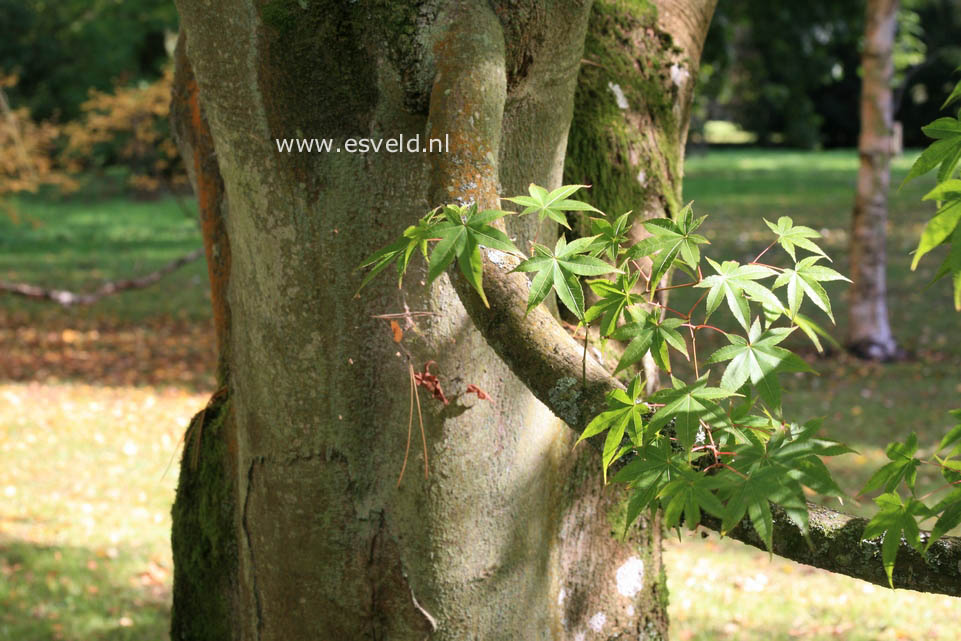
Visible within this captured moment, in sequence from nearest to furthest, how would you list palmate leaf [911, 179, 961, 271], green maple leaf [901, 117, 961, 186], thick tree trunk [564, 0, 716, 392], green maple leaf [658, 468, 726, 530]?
palmate leaf [911, 179, 961, 271] < green maple leaf [901, 117, 961, 186] < green maple leaf [658, 468, 726, 530] < thick tree trunk [564, 0, 716, 392]

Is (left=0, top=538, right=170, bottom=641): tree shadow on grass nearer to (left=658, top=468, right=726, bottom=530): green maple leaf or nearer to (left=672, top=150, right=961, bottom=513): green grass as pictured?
(left=672, top=150, right=961, bottom=513): green grass

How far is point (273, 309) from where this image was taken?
7.19ft

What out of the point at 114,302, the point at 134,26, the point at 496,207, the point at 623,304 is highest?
the point at 134,26

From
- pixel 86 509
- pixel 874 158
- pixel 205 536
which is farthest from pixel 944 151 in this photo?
pixel 874 158

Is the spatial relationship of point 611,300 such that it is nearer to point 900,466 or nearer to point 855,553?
point 900,466

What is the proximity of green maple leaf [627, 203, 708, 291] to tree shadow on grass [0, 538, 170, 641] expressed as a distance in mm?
3801

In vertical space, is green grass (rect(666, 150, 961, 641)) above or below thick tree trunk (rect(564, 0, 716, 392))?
below

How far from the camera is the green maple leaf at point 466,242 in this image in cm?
145

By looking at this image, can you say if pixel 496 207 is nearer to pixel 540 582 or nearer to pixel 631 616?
pixel 540 582

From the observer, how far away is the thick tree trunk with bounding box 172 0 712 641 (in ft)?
6.68

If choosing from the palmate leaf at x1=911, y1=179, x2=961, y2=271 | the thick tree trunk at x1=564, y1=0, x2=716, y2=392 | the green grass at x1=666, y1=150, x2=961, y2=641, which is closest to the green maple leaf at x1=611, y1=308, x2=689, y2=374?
the green grass at x1=666, y1=150, x2=961, y2=641

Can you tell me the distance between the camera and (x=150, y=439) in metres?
7.38

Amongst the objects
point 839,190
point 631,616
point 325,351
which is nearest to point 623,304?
point 325,351

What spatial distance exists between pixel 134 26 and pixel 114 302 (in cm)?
1416
